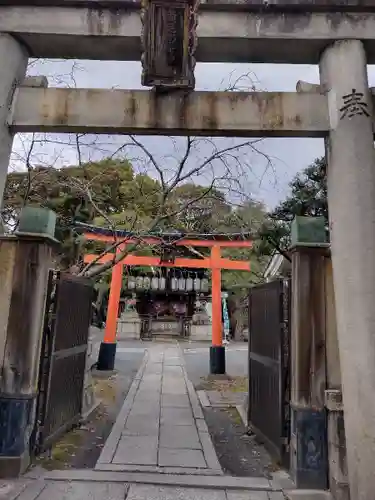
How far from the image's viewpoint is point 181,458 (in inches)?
186

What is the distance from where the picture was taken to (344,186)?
12.0 feet

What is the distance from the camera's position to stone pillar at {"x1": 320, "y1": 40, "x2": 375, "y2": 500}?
330cm

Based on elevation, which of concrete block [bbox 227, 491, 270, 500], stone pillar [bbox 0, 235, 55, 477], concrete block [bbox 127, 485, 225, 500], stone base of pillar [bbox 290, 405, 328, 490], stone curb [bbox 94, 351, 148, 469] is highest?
stone pillar [bbox 0, 235, 55, 477]

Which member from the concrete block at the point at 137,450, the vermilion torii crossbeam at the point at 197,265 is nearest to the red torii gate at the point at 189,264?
the vermilion torii crossbeam at the point at 197,265

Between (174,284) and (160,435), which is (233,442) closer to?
(160,435)

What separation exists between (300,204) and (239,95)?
6.84m

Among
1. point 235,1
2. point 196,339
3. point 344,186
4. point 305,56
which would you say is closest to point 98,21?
point 235,1

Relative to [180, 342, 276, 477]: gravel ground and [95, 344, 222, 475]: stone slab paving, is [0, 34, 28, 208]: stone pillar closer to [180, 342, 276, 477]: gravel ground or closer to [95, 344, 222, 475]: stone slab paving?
[95, 344, 222, 475]: stone slab paving

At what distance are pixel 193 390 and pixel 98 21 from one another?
794cm

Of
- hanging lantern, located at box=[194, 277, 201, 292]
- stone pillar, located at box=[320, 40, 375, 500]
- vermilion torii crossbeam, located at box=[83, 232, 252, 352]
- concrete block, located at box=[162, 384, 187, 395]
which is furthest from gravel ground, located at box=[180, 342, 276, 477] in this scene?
hanging lantern, located at box=[194, 277, 201, 292]

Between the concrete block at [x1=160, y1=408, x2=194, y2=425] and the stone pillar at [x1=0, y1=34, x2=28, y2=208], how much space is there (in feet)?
15.0

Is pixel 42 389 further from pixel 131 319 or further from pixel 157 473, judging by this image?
pixel 131 319

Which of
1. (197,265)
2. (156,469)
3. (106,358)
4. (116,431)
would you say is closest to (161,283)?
(197,265)

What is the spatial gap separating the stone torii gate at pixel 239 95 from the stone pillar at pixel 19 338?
802mm
